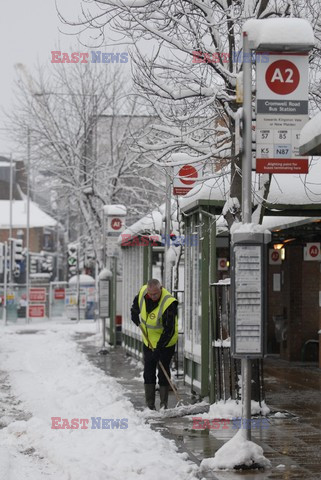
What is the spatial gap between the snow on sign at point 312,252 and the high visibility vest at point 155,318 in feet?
22.5

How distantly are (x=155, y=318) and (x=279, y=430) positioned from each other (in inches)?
102

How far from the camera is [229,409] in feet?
40.5

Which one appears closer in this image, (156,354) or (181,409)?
(181,409)

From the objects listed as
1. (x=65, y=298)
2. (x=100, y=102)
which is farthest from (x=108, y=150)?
(x=65, y=298)

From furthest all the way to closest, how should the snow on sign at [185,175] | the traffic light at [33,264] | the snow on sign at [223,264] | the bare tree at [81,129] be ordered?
the traffic light at [33,264], the bare tree at [81,129], the snow on sign at [223,264], the snow on sign at [185,175]

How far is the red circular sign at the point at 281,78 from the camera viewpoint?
966 cm

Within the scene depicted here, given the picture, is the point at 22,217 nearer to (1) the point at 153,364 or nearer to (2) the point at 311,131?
(1) the point at 153,364

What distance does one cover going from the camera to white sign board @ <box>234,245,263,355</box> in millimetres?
9297

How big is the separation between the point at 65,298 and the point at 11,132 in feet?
31.8

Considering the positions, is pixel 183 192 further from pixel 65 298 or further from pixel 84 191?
pixel 65 298

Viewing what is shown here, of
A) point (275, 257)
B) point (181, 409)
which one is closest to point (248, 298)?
point (181, 409)

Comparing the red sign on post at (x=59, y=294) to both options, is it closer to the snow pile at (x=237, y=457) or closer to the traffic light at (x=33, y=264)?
the traffic light at (x=33, y=264)

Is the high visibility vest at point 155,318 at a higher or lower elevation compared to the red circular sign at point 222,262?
lower

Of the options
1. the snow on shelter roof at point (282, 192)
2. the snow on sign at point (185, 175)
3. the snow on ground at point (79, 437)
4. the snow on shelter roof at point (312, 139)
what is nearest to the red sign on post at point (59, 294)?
the snow on ground at point (79, 437)
